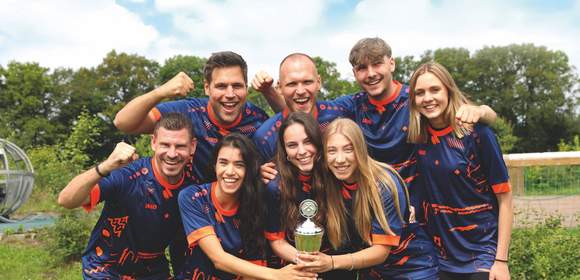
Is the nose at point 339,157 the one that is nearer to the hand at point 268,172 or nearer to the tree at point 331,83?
the hand at point 268,172

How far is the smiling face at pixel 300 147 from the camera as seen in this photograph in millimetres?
3842

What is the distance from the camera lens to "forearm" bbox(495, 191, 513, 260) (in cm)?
383

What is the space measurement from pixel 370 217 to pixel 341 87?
37.8 m

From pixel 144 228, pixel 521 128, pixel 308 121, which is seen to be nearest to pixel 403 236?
pixel 308 121

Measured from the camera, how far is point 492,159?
3803 mm

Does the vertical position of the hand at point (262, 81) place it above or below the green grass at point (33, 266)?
above

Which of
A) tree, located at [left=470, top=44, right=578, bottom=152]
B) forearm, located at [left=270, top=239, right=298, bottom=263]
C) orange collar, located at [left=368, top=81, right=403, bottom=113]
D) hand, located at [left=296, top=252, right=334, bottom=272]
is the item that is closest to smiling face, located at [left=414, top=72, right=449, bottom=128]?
orange collar, located at [left=368, top=81, right=403, bottom=113]

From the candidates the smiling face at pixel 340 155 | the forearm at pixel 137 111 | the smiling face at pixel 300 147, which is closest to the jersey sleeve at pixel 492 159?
the smiling face at pixel 340 155

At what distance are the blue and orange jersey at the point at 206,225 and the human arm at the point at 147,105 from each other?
0.65 m

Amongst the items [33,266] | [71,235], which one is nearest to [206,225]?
[71,235]

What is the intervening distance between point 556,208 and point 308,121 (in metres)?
7.04

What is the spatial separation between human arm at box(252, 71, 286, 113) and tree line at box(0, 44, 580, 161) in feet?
112

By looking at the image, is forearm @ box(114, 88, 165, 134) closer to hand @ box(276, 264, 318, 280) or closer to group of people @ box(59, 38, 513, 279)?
group of people @ box(59, 38, 513, 279)

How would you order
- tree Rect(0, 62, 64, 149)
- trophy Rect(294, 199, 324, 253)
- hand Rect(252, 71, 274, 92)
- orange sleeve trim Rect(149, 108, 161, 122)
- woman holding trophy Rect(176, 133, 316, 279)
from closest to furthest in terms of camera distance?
1. trophy Rect(294, 199, 324, 253)
2. woman holding trophy Rect(176, 133, 316, 279)
3. orange sleeve trim Rect(149, 108, 161, 122)
4. hand Rect(252, 71, 274, 92)
5. tree Rect(0, 62, 64, 149)
